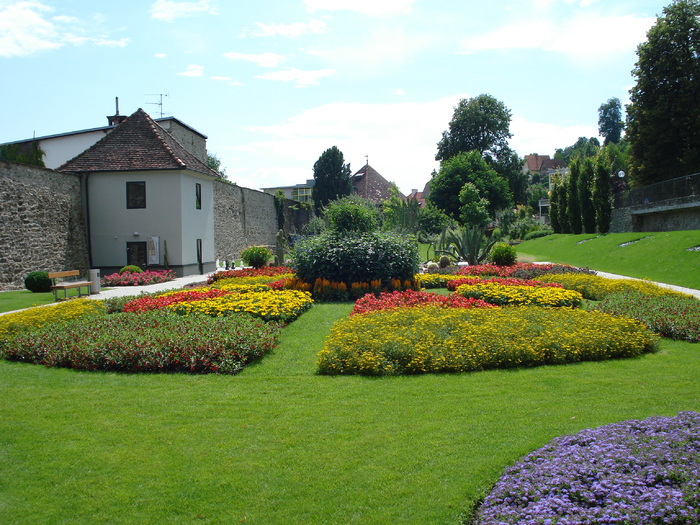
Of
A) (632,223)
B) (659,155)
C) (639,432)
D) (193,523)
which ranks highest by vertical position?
(659,155)

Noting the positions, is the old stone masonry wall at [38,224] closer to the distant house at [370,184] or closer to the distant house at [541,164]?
the distant house at [370,184]

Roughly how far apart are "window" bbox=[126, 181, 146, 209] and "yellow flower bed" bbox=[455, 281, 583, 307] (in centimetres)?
1598

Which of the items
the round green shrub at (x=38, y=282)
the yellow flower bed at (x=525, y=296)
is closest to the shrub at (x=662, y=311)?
the yellow flower bed at (x=525, y=296)

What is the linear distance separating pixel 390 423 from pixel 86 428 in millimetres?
2825

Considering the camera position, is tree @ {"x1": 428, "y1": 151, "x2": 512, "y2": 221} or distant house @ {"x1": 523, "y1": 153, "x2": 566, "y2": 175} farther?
distant house @ {"x1": 523, "y1": 153, "x2": 566, "y2": 175}

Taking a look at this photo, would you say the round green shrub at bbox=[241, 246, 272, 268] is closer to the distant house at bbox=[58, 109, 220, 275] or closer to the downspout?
the distant house at bbox=[58, 109, 220, 275]

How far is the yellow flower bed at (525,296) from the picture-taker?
34.9ft

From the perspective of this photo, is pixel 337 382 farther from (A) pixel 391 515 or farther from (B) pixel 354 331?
(A) pixel 391 515

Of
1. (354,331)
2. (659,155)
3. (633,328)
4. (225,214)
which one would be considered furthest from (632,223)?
(354,331)

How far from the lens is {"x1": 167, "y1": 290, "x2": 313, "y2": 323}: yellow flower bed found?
9.72m

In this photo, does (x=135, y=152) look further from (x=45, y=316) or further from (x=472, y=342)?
(x=472, y=342)

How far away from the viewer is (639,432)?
12.7 feet

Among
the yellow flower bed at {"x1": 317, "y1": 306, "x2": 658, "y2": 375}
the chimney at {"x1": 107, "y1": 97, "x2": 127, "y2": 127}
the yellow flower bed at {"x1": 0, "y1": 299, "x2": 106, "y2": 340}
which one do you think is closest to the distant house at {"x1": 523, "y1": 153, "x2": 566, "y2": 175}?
the chimney at {"x1": 107, "y1": 97, "x2": 127, "y2": 127}

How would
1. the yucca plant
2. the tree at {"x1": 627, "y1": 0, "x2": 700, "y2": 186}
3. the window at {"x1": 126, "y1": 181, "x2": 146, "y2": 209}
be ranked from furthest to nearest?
the tree at {"x1": 627, "y1": 0, "x2": 700, "y2": 186} < the window at {"x1": 126, "y1": 181, "x2": 146, "y2": 209} < the yucca plant
